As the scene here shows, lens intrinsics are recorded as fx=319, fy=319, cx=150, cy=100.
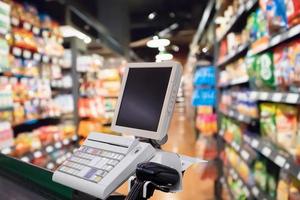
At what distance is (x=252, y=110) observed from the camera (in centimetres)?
235

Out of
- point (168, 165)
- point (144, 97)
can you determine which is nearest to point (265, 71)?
point (144, 97)

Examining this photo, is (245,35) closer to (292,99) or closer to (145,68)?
(292,99)

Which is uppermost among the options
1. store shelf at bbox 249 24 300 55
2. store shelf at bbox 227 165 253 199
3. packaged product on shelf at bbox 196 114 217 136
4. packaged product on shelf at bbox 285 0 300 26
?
packaged product on shelf at bbox 285 0 300 26

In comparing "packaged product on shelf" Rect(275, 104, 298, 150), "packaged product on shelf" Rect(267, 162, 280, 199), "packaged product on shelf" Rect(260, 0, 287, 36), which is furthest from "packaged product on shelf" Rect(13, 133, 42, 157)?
"packaged product on shelf" Rect(260, 0, 287, 36)

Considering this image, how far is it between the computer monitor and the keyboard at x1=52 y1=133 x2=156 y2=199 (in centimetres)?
6

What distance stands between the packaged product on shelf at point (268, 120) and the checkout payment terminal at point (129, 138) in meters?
1.28

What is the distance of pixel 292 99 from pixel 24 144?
2.51 m

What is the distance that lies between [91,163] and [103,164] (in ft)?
0.13

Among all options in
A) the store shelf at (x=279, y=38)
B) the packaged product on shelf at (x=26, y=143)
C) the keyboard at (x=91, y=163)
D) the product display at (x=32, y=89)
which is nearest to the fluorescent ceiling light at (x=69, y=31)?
the product display at (x=32, y=89)

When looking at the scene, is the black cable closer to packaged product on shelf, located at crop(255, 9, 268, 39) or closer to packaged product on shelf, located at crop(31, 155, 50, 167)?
packaged product on shelf, located at crop(255, 9, 268, 39)

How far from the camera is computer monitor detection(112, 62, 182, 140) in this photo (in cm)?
83

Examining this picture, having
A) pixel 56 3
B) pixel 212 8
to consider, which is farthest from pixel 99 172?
pixel 212 8

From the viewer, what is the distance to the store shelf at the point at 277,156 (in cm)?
143

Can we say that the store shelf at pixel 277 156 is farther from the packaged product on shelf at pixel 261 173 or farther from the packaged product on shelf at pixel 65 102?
the packaged product on shelf at pixel 65 102
